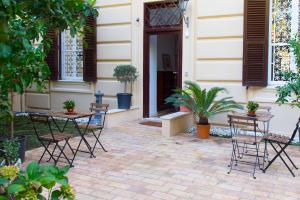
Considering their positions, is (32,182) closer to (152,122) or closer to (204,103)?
(204,103)

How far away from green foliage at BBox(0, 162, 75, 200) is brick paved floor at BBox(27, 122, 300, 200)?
7.32ft

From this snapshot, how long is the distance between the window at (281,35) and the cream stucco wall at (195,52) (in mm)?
500

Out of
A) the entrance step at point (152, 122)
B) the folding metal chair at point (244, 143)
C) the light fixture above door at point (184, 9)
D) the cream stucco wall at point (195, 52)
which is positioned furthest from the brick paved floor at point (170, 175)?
the light fixture above door at point (184, 9)

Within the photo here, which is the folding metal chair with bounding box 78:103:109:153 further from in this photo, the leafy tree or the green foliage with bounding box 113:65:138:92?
the leafy tree

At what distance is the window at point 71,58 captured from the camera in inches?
413

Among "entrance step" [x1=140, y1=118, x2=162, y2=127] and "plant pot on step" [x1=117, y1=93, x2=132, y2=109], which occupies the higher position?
"plant pot on step" [x1=117, y1=93, x2=132, y2=109]

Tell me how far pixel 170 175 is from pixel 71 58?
667 centimetres

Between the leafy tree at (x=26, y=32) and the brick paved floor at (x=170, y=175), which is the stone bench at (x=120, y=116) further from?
the leafy tree at (x=26, y=32)

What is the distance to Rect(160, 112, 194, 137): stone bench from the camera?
7.51m

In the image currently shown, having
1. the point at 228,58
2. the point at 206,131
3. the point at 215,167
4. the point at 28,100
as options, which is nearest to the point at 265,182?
the point at 215,167

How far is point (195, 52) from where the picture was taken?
28.4 ft

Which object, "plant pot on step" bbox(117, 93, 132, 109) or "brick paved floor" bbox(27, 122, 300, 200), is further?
"plant pot on step" bbox(117, 93, 132, 109)

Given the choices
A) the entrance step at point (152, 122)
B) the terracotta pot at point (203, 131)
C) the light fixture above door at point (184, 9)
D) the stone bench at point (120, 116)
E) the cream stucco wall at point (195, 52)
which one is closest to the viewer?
the terracotta pot at point (203, 131)

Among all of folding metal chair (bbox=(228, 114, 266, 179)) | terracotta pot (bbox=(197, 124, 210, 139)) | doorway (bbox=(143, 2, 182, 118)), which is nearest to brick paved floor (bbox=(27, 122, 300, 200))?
folding metal chair (bbox=(228, 114, 266, 179))
